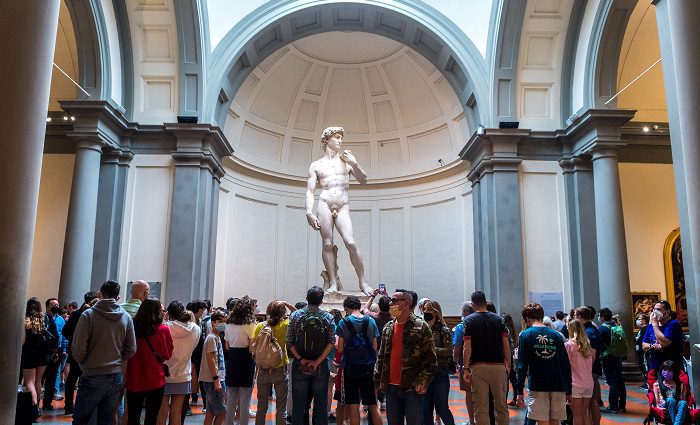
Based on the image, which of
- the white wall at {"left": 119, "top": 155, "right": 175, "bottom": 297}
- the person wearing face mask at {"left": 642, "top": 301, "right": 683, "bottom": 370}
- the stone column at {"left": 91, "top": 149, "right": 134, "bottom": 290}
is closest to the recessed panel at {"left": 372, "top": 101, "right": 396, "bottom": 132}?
the white wall at {"left": 119, "top": 155, "right": 175, "bottom": 297}

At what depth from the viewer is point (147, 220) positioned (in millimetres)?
12016

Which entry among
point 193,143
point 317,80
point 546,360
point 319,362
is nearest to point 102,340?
point 319,362

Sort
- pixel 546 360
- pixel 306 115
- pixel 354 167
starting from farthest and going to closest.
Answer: pixel 306 115 < pixel 354 167 < pixel 546 360

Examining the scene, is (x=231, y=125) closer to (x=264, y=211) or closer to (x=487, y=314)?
(x=264, y=211)

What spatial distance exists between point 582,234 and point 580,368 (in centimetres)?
723

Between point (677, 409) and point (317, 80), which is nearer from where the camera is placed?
point (677, 409)

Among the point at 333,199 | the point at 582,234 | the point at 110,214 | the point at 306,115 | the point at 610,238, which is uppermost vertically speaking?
the point at 306,115

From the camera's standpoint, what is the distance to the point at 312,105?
16438mm

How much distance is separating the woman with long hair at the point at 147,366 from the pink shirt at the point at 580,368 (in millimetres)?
3680

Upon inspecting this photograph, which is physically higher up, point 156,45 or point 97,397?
point 156,45

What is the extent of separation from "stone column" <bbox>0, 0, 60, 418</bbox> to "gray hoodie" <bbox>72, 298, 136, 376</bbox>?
60cm

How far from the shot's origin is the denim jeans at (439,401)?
5.00m

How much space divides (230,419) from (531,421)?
9.58 feet

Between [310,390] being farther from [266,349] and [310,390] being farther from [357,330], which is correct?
[357,330]
